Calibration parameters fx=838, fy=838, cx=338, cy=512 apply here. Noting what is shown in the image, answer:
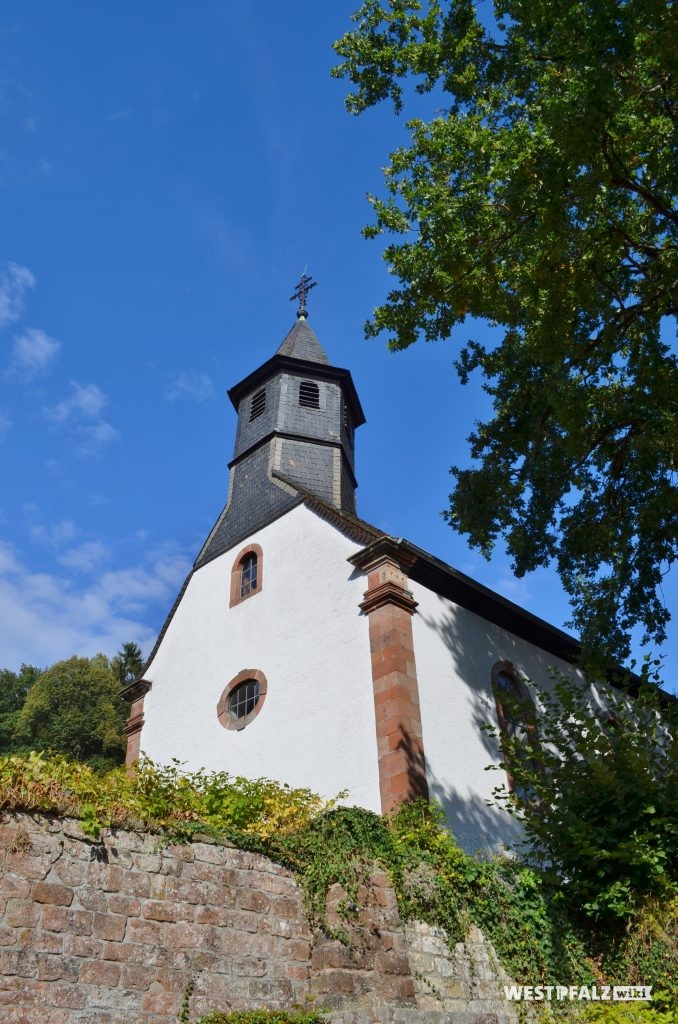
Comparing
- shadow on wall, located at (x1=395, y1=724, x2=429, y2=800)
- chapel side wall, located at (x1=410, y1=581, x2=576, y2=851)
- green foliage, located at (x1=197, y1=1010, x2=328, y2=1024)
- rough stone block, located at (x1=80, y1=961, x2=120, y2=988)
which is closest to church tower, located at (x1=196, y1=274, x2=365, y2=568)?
chapel side wall, located at (x1=410, y1=581, x2=576, y2=851)

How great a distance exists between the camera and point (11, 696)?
40.9 meters

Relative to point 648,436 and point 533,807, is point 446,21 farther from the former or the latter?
point 533,807

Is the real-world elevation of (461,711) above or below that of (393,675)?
below

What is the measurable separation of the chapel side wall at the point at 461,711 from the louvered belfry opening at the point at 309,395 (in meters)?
6.71

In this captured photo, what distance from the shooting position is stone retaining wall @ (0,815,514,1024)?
6.25 meters

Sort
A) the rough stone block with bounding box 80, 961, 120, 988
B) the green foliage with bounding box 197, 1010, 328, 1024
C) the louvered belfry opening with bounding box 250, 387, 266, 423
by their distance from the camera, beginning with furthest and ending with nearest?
1. the louvered belfry opening with bounding box 250, 387, 266, 423
2. the green foliage with bounding box 197, 1010, 328, 1024
3. the rough stone block with bounding box 80, 961, 120, 988

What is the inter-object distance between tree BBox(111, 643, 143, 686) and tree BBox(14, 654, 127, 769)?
12.2 inches

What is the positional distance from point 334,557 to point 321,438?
4.79 metres

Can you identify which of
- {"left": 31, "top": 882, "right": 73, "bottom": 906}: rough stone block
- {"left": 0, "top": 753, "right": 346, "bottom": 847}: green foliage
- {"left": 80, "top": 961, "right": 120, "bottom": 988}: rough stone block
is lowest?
{"left": 80, "top": 961, "right": 120, "bottom": 988}: rough stone block

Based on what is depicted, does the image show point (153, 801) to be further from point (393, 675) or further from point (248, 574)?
point (248, 574)

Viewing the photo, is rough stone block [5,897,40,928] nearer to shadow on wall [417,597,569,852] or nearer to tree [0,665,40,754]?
shadow on wall [417,597,569,852]

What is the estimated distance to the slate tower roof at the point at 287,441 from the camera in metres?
16.4

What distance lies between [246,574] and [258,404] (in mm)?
4859

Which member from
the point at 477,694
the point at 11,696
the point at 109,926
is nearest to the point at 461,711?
the point at 477,694
